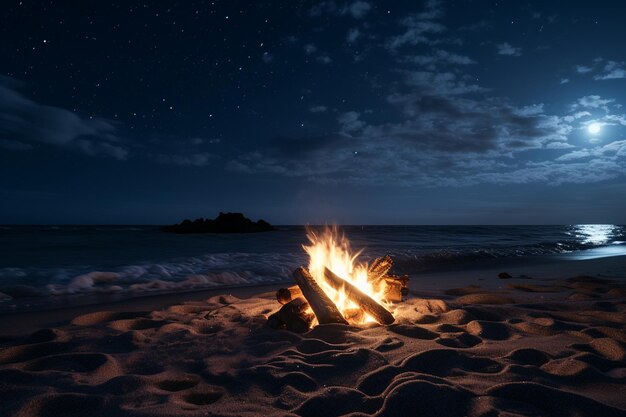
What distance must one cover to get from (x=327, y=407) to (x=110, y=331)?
2.89m

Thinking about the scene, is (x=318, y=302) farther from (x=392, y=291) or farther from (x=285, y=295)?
(x=392, y=291)

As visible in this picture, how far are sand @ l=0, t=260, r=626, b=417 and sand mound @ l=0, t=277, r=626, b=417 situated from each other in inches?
0.5

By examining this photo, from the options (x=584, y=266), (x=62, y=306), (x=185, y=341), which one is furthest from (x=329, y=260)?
(x=584, y=266)

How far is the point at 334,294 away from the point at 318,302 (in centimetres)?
61

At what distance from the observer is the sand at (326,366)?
2213 millimetres

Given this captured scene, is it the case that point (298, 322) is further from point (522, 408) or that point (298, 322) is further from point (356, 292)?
point (522, 408)

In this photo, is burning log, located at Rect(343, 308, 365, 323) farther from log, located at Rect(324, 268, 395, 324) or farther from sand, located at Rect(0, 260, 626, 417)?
sand, located at Rect(0, 260, 626, 417)

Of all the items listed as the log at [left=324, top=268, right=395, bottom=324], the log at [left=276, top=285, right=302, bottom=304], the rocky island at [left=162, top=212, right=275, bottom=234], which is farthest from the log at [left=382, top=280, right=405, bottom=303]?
the rocky island at [left=162, top=212, right=275, bottom=234]

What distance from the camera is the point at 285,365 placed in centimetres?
292

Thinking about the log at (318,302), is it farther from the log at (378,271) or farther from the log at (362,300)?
the log at (378,271)

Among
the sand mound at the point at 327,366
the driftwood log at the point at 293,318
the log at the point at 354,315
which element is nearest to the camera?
the sand mound at the point at 327,366

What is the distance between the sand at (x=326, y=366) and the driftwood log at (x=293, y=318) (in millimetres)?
112

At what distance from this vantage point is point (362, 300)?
4.32 m

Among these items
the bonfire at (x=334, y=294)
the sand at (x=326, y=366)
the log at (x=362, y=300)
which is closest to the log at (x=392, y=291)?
the bonfire at (x=334, y=294)
